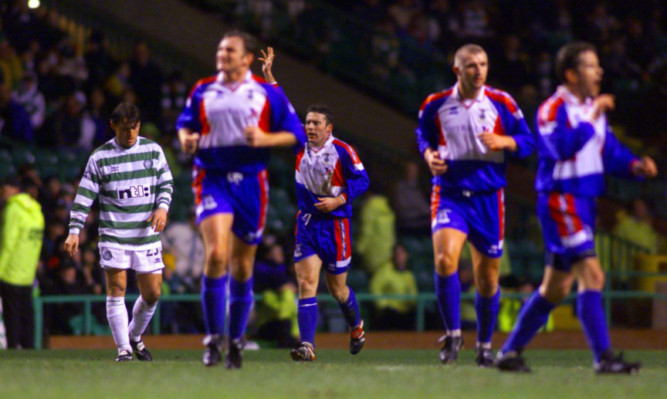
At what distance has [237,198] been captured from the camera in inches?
361

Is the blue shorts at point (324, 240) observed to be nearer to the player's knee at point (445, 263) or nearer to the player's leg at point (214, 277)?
the player's knee at point (445, 263)

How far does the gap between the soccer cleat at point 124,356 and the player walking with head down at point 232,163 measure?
209 centimetres

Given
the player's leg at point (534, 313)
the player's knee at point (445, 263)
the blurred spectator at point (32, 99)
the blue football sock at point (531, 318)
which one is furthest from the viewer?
the blurred spectator at point (32, 99)

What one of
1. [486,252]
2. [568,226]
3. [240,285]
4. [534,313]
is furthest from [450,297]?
[568,226]

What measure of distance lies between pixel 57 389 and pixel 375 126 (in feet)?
48.7

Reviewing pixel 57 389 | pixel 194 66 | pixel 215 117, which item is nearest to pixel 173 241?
pixel 194 66

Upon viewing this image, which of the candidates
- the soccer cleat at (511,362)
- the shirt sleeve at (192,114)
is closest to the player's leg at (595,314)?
the soccer cleat at (511,362)

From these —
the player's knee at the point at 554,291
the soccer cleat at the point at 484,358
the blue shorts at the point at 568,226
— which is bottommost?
the soccer cleat at the point at 484,358

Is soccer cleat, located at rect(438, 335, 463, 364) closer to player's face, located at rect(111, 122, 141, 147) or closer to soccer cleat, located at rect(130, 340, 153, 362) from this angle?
soccer cleat, located at rect(130, 340, 153, 362)

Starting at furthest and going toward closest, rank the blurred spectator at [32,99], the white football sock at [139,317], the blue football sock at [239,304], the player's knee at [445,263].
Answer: the blurred spectator at [32,99] < the white football sock at [139,317] < the player's knee at [445,263] < the blue football sock at [239,304]

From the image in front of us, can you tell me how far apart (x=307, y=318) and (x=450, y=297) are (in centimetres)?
195

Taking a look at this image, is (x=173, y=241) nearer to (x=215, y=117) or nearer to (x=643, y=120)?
(x=215, y=117)

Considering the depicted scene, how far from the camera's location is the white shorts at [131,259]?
443 inches

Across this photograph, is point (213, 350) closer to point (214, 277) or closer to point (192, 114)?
point (214, 277)
